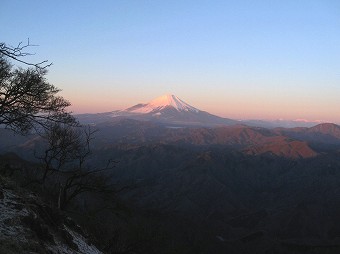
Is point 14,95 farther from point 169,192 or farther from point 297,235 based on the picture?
point 169,192

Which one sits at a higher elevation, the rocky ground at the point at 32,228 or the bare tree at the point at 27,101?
the bare tree at the point at 27,101

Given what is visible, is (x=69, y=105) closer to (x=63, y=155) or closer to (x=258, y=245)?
(x=63, y=155)

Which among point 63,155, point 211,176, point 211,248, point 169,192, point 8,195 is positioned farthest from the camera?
point 211,176

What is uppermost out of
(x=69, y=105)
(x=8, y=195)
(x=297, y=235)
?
(x=69, y=105)

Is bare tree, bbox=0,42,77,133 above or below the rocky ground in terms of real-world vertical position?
above

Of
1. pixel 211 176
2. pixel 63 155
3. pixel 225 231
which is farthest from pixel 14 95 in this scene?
pixel 211 176

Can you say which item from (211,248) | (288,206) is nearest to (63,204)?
(211,248)

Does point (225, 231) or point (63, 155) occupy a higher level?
point (63, 155)

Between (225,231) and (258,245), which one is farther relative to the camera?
(225,231)

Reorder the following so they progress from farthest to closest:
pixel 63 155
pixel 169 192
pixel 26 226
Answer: pixel 169 192 < pixel 63 155 < pixel 26 226
